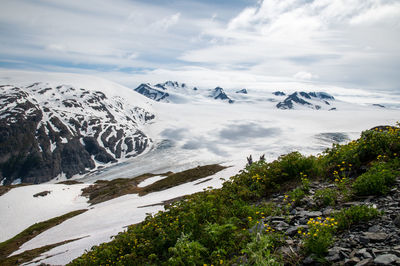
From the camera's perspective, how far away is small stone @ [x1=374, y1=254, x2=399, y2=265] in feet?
15.1

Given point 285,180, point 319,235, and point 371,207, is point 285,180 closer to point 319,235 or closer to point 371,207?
point 371,207

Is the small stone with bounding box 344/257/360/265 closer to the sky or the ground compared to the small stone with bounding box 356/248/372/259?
closer to the ground

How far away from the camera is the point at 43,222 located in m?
58.6

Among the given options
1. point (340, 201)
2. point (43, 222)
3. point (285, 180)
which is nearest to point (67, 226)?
point (43, 222)

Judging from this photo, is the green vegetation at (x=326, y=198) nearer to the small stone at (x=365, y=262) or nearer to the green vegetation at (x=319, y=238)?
the green vegetation at (x=319, y=238)

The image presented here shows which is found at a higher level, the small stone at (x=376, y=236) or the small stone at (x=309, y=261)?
the small stone at (x=376, y=236)

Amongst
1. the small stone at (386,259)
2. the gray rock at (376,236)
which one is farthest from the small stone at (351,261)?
the gray rock at (376,236)

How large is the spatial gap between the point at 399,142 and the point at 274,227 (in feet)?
21.7

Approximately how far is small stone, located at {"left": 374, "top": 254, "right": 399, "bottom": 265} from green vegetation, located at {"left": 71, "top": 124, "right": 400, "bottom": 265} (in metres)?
1.03

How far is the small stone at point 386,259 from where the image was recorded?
4613 millimetres

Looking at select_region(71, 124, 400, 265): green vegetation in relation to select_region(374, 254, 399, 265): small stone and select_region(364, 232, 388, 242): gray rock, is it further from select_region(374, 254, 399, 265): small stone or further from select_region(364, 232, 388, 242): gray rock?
select_region(374, 254, 399, 265): small stone

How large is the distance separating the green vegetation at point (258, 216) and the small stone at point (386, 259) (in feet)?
3.39

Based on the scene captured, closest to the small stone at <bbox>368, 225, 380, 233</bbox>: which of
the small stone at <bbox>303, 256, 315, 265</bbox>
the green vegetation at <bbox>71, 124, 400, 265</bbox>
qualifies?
the green vegetation at <bbox>71, 124, 400, 265</bbox>

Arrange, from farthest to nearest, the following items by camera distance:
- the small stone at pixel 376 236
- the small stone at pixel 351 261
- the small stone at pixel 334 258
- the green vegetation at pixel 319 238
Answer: the green vegetation at pixel 319 238
the small stone at pixel 376 236
the small stone at pixel 334 258
the small stone at pixel 351 261
